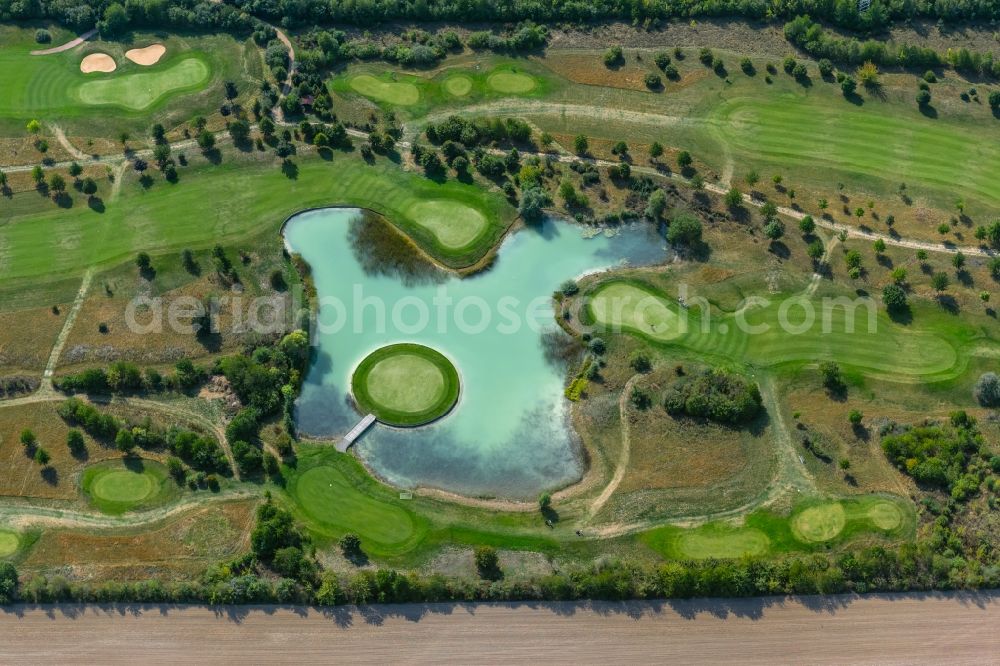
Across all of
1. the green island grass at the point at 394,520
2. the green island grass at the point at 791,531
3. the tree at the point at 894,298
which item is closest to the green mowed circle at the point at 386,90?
the green island grass at the point at 394,520

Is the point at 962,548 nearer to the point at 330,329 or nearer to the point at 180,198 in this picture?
the point at 330,329

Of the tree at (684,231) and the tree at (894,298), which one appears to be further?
the tree at (684,231)

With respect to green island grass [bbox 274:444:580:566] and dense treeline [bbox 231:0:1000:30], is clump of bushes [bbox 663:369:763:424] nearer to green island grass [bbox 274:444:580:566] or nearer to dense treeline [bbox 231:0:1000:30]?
green island grass [bbox 274:444:580:566]

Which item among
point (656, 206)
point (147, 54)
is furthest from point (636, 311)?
point (147, 54)

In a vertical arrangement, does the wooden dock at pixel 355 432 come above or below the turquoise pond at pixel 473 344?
below

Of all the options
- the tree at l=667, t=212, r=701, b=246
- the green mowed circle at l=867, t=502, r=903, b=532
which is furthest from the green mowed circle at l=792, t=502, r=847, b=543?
the tree at l=667, t=212, r=701, b=246

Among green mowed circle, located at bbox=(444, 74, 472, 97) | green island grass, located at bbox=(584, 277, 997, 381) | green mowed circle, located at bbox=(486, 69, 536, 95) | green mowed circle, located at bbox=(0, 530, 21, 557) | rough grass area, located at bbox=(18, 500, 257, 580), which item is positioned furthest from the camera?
green mowed circle, located at bbox=(486, 69, 536, 95)

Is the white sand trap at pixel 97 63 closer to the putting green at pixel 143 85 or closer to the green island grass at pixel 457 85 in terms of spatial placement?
the putting green at pixel 143 85

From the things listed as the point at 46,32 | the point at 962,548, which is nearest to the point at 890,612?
the point at 962,548
